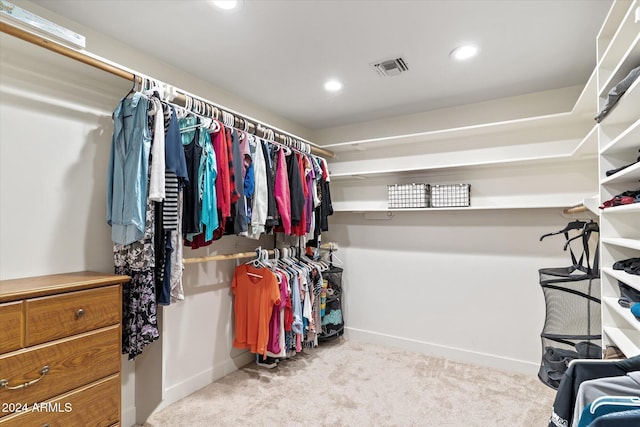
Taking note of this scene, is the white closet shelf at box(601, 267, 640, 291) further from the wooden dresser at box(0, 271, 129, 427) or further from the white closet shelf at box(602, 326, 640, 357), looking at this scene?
the wooden dresser at box(0, 271, 129, 427)

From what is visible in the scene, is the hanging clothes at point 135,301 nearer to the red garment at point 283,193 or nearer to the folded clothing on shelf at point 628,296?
the red garment at point 283,193

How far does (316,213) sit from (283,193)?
63 cm

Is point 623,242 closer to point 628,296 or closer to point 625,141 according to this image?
point 628,296

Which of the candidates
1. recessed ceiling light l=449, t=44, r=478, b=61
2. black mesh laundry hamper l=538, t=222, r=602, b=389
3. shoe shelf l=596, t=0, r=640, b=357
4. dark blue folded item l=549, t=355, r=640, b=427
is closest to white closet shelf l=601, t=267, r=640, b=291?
shoe shelf l=596, t=0, r=640, b=357

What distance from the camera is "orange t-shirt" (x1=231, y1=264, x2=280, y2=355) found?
2572 mm

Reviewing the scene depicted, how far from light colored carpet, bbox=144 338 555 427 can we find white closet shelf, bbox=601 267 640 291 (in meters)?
1.16

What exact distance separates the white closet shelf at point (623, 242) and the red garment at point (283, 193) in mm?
1923

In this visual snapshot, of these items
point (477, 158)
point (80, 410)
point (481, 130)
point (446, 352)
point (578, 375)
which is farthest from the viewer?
point (446, 352)

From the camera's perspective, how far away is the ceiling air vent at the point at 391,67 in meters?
2.24

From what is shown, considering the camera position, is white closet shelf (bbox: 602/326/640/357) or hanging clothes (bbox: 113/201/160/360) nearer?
white closet shelf (bbox: 602/326/640/357)

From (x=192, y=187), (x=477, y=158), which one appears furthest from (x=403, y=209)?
(x=192, y=187)

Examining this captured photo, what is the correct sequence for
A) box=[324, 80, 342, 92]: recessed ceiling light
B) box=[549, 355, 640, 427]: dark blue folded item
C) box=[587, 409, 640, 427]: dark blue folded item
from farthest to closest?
box=[324, 80, 342, 92]: recessed ceiling light → box=[549, 355, 640, 427]: dark blue folded item → box=[587, 409, 640, 427]: dark blue folded item

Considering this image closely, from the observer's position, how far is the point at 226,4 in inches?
64.9

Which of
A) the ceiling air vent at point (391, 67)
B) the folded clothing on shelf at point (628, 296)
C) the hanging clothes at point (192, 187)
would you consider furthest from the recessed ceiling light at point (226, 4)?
the folded clothing on shelf at point (628, 296)
